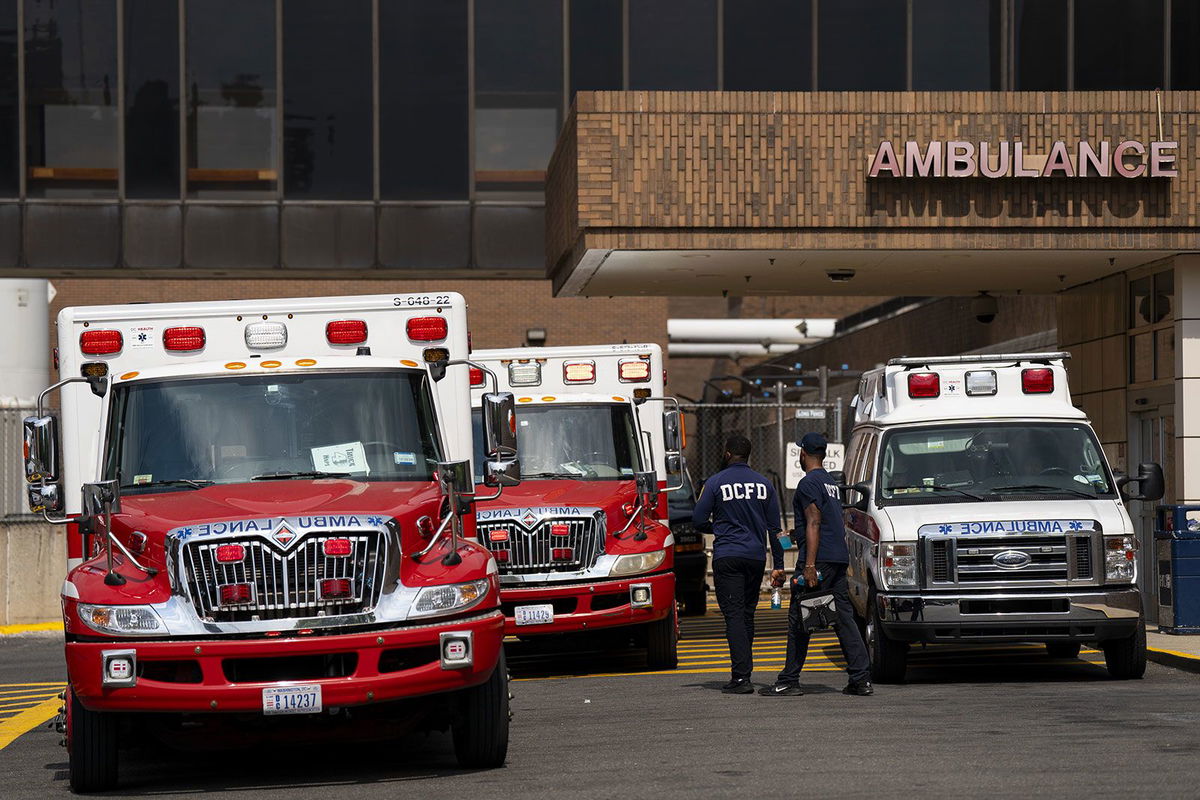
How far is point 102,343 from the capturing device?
11.3 metres

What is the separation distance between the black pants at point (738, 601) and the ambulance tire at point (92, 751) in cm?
514

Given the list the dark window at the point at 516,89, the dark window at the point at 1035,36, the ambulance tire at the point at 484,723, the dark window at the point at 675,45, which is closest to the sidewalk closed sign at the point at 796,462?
the dark window at the point at 675,45

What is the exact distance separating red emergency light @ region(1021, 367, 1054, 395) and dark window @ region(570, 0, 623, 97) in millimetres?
14196

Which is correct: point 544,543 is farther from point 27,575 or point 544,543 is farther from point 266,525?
point 27,575

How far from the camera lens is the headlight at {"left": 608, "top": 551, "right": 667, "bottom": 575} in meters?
15.0

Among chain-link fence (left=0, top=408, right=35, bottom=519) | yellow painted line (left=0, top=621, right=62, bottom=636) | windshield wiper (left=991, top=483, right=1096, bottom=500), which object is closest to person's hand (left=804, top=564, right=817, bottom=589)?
windshield wiper (left=991, top=483, right=1096, bottom=500)

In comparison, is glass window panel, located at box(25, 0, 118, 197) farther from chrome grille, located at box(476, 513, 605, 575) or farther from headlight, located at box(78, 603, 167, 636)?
headlight, located at box(78, 603, 167, 636)

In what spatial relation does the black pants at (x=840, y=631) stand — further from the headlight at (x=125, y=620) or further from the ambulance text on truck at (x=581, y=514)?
the headlight at (x=125, y=620)

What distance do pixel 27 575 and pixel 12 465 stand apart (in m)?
1.55

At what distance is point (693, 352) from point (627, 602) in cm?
3205

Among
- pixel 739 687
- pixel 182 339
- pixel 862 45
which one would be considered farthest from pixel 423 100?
pixel 182 339

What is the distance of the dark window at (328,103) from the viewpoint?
2795 cm

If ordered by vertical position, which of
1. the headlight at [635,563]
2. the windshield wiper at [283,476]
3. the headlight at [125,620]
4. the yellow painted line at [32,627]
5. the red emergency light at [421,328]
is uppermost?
the red emergency light at [421,328]

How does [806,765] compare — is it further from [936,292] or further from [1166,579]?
[936,292]
